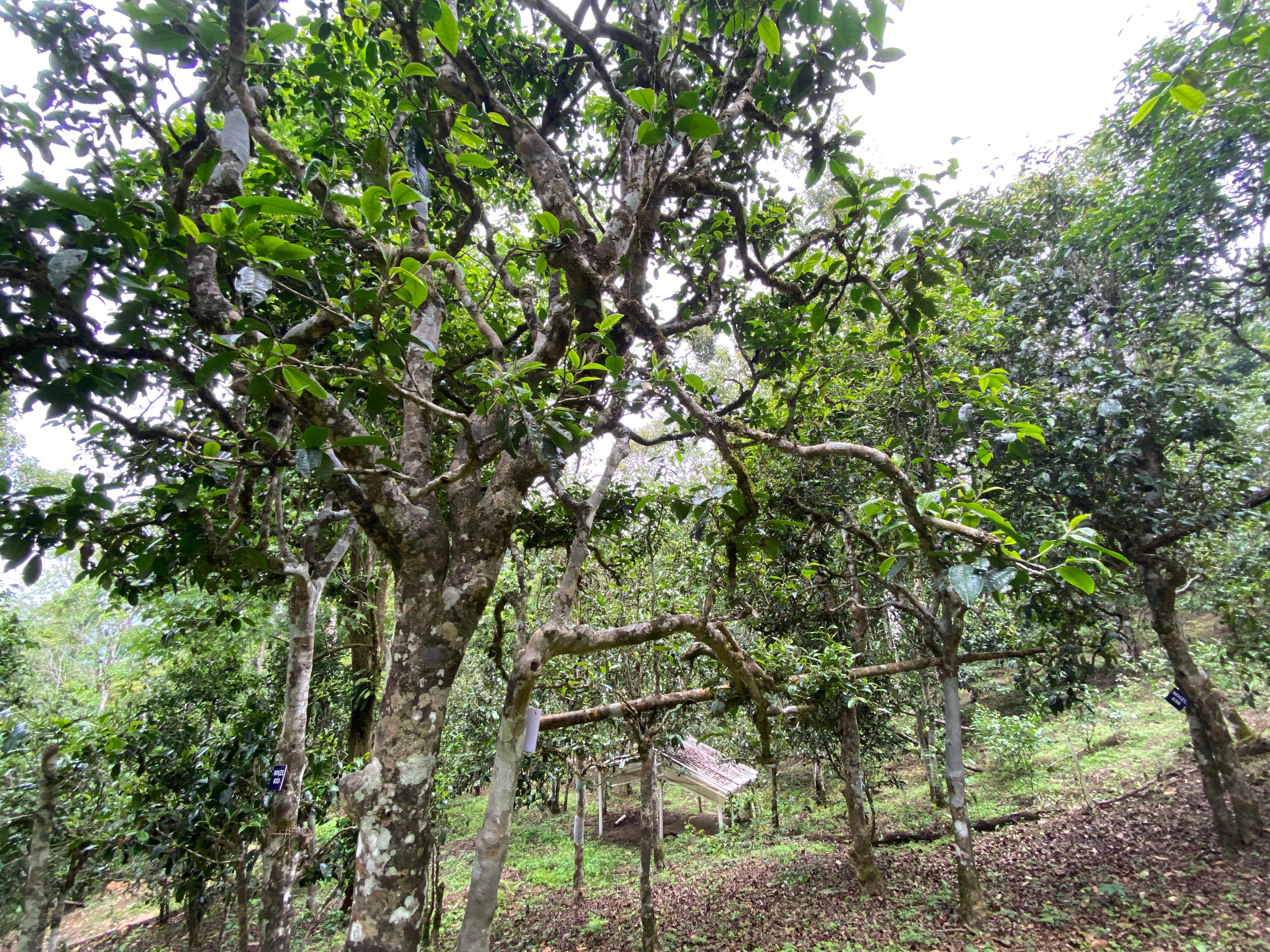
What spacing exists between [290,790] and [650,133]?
4445 millimetres

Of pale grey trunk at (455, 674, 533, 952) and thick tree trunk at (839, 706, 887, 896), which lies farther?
thick tree trunk at (839, 706, 887, 896)

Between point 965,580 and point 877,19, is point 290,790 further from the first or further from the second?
point 877,19

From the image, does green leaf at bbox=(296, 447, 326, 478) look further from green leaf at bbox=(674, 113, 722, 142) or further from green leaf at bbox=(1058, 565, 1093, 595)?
green leaf at bbox=(1058, 565, 1093, 595)

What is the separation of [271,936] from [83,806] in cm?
313

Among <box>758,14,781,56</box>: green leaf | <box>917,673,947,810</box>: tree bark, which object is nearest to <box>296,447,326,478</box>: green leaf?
<box>758,14,781,56</box>: green leaf

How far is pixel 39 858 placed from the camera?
13.1 ft

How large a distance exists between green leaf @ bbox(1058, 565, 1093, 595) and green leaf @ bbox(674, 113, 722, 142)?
4.34 ft

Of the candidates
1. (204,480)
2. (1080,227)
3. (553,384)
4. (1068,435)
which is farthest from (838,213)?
(1080,227)

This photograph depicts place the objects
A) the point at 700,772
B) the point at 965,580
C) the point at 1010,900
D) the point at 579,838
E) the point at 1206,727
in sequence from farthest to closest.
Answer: the point at 700,772 → the point at 579,838 → the point at 1206,727 → the point at 1010,900 → the point at 965,580

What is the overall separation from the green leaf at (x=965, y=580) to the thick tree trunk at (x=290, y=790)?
3846mm

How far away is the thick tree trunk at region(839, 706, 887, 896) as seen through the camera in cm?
517

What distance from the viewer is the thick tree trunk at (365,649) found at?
6.58 metres

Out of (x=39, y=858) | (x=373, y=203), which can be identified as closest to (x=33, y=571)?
(x=373, y=203)

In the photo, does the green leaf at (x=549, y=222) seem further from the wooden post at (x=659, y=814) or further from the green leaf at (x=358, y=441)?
the wooden post at (x=659, y=814)
